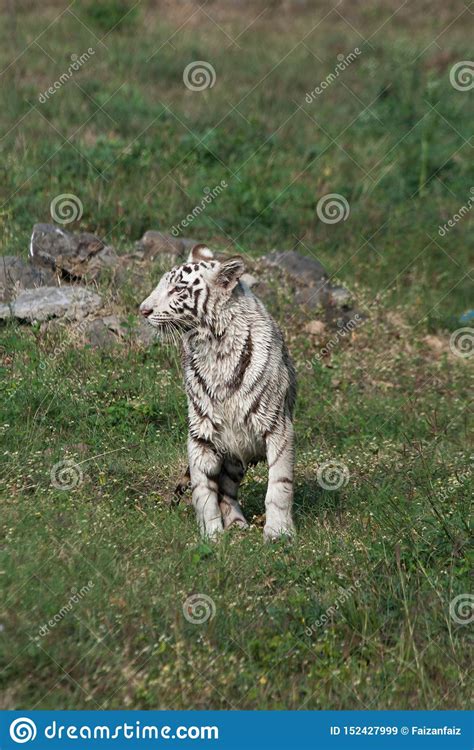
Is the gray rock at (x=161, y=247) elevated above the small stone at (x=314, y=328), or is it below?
below

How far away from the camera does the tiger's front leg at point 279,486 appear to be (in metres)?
7.43

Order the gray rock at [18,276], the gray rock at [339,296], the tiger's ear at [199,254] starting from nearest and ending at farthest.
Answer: the tiger's ear at [199,254] < the gray rock at [18,276] < the gray rock at [339,296]

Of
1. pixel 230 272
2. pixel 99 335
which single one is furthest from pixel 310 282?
pixel 230 272

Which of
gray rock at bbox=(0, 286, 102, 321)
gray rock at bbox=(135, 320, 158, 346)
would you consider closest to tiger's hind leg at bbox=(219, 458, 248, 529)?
gray rock at bbox=(135, 320, 158, 346)

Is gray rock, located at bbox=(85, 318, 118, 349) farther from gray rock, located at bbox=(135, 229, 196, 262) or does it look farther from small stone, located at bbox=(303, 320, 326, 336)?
small stone, located at bbox=(303, 320, 326, 336)

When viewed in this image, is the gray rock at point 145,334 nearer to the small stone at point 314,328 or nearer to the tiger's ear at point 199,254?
the small stone at point 314,328

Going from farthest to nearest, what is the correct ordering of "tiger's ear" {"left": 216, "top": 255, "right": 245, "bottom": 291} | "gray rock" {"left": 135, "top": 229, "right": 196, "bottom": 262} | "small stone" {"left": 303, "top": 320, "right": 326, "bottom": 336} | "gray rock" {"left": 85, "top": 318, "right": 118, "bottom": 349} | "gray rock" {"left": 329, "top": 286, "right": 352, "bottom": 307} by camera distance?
"gray rock" {"left": 329, "top": 286, "right": 352, "bottom": 307}
"gray rock" {"left": 135, "top": 229, "right": 196, "bottom": 262}
"small stone" {"left": 303, "top": 320, "right": 326, "bottom": 336}
"gray rock" {"left": 85, "top": 318, "right": 118, "bottom": 349}
"tiger's ear" {"left": 216, "top": 255, "right": 245, "bottom": 291}

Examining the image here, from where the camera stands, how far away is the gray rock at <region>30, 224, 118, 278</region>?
1153 centimetres

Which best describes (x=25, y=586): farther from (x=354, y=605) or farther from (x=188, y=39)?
(x=188, y=39)

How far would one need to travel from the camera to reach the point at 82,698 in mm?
5223

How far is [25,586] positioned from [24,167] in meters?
8.47

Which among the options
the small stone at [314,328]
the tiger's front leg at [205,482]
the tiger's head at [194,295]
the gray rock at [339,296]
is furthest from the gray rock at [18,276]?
the tiger's front leg at [205,482]

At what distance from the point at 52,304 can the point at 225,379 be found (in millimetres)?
3675

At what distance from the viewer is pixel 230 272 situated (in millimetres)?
7414
